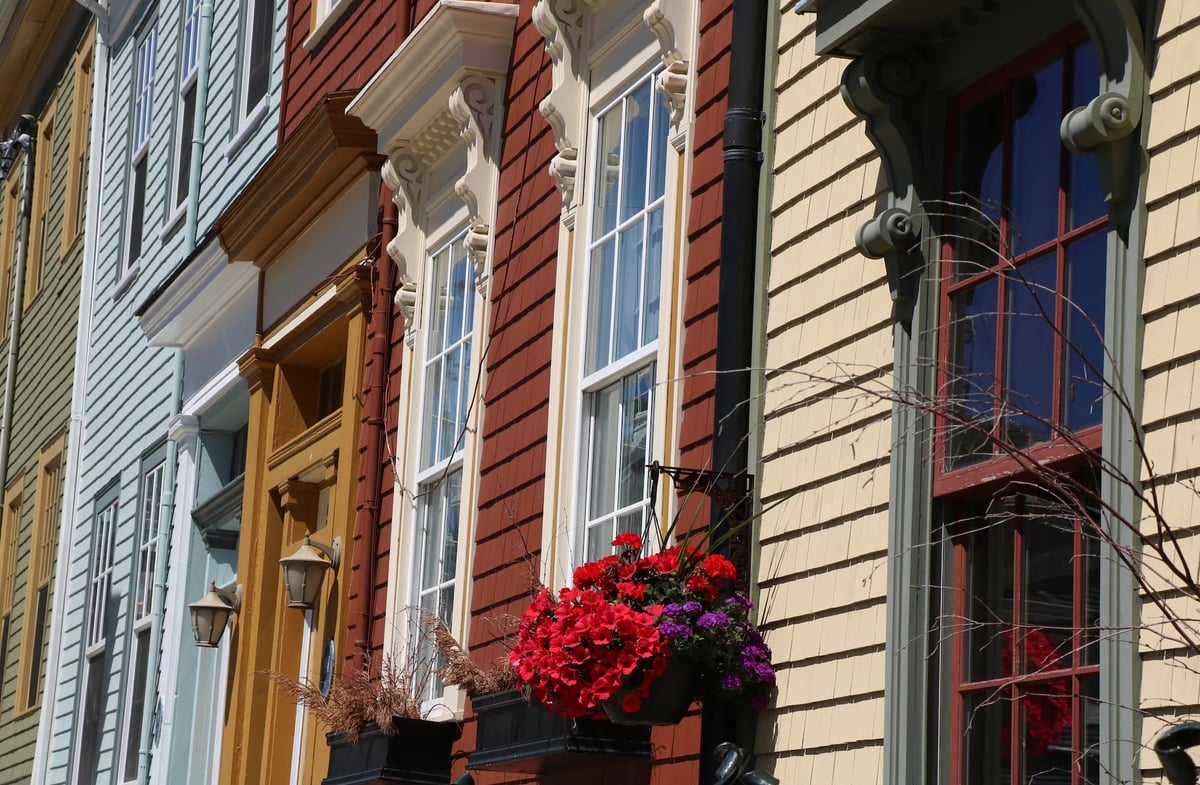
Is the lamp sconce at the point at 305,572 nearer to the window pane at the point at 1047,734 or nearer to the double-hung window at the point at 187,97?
the double-hung window at the point at 187,97

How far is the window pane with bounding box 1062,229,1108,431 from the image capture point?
198 inches

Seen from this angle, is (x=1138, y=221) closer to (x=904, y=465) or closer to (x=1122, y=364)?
(x=1122, y=364)

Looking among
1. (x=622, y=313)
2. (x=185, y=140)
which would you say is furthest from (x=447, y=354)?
(x=185, y=140)

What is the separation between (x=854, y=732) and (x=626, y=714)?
0.89m

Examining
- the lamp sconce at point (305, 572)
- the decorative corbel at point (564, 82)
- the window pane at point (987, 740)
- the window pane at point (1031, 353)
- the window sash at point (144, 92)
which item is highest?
the window sash at point (144, 92)

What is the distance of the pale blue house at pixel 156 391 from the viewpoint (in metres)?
14.1

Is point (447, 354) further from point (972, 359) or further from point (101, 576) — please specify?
point (101, 576)

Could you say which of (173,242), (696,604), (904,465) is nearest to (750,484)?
(696,604)

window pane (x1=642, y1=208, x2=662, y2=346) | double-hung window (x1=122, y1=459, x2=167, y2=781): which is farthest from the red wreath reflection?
double-hung window (x1=122, y1=459, x2=167, y2=781)

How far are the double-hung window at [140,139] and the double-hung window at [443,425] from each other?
297 inches

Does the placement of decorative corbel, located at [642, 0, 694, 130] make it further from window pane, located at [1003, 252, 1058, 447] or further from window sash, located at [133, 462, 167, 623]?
window sash, located at [133, 462, 167, 623]

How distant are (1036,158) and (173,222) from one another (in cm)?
1137

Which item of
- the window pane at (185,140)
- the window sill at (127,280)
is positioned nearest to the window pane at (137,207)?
the window sill at (127,280)

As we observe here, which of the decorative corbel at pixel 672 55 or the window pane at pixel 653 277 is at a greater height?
the decorative corbel at pixel 672 55
